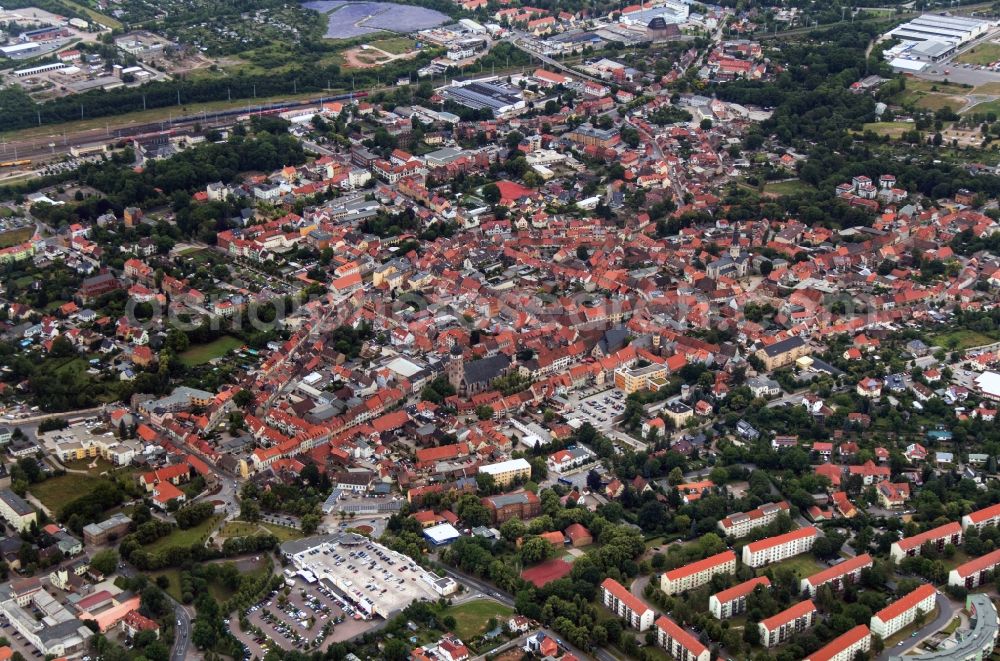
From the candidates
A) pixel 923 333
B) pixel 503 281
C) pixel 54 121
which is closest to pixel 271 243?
pixel 503 281

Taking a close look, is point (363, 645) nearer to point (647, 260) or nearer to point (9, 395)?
point (9, 395)

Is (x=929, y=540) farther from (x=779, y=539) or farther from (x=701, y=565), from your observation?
(x=701, y=565)

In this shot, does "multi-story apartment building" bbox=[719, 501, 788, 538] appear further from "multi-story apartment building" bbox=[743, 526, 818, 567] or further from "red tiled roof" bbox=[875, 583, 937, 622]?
"red tiled roof" bbox=[875, 583, 937, 622]

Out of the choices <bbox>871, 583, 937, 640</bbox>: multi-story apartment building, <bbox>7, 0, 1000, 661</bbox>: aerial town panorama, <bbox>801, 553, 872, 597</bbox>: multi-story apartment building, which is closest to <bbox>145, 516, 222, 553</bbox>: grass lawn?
<bbox>7, 0, 1000, 661</bbox>: aerial town panorama

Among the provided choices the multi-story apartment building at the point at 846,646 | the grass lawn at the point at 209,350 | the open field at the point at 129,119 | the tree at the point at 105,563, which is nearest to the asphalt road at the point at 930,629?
the multi-story apartment building at the point at 846,646

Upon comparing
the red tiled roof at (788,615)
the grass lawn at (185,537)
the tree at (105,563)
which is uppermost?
the red tiled roof at (788,615)

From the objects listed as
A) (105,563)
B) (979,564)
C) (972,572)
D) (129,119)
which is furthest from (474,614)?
(129,119)

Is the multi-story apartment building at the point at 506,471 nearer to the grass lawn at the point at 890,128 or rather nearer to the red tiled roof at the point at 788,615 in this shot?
the red tiled roof at the point at 788,615
